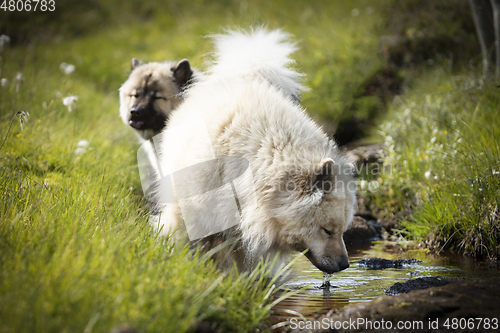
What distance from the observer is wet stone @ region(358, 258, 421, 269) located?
153 inches

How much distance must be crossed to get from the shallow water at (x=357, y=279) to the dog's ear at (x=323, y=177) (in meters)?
0.70

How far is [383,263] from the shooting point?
395cm

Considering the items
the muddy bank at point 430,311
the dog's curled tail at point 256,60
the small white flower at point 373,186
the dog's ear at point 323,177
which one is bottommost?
the muddy bank at point 430,311

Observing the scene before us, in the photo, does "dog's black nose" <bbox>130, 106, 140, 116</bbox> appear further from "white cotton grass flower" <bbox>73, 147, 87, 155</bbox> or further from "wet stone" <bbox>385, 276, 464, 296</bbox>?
"wet stone" <bbox>385, 276, 464, 296</bbox>

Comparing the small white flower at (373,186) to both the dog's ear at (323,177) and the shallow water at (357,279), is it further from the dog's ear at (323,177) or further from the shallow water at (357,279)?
the dog's ear at (323,177)

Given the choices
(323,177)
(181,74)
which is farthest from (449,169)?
(181,74)

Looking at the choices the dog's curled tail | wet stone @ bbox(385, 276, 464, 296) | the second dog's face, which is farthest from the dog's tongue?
wet stone @ bbox(385, 276, 464, 296)

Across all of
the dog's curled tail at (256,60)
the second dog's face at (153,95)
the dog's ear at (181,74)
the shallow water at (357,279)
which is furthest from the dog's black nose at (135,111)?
the shallow water at (357,279)

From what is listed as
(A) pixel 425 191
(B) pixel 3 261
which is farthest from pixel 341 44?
(B) pixel 3 261

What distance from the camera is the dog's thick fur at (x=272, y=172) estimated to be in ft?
9.43

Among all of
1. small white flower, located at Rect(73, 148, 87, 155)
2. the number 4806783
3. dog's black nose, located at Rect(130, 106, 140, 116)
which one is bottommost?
small white flower, located at Rect(73, 148, 87, 155)

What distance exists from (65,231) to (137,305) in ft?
3.24

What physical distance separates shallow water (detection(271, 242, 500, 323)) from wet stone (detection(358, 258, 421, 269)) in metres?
0.07

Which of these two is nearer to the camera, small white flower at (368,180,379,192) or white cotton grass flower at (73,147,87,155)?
white cotton grass flower at (73,147,87,155)
